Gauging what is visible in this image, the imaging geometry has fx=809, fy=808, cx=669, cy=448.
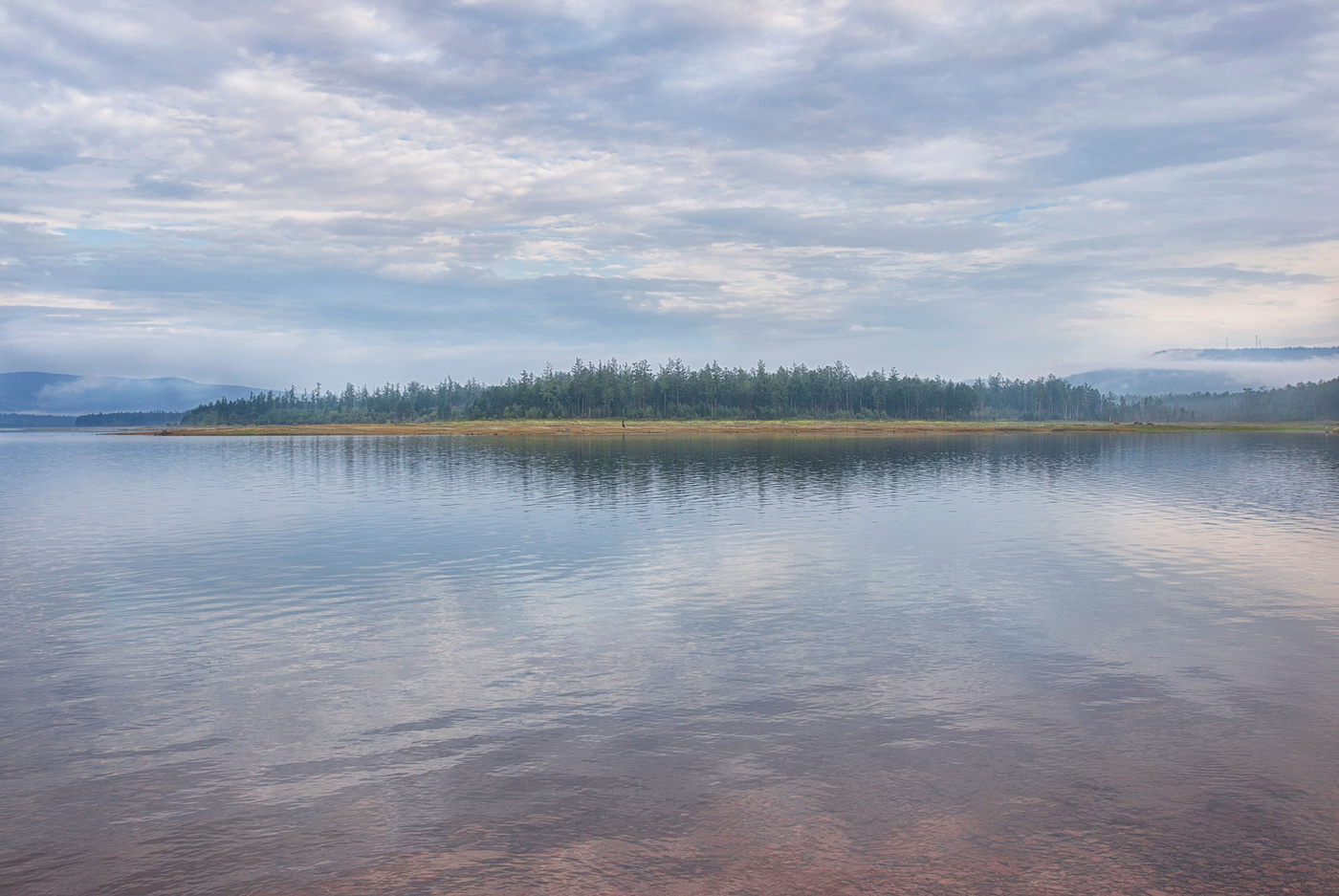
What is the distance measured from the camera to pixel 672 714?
15258 mm

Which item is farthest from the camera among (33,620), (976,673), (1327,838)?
(33,620)

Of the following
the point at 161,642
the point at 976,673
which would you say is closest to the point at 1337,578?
the point at 976,673

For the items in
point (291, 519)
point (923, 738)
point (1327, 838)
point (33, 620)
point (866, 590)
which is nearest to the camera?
point (1327, 838)

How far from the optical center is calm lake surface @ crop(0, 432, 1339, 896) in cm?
1037

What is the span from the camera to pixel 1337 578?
27875 millimetres

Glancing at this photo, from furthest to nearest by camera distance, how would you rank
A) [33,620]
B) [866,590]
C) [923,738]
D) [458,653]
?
[866,590], [33,620], [458,653], [923,738]

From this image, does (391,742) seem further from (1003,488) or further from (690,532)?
(1003,488)

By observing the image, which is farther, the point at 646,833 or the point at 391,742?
the point at 391,742

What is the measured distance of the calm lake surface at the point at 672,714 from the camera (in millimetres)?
10367

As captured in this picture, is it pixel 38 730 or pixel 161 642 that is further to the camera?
pixel 161 642

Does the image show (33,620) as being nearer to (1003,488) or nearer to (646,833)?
(646,833)

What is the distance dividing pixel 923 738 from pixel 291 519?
129 ft

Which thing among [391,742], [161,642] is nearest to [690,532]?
[161,642]

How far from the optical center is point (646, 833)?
1088 cm
